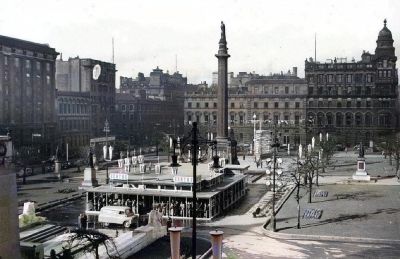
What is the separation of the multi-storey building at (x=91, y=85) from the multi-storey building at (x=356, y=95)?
41.4m

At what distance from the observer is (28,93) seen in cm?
7769

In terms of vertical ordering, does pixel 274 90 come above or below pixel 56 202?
above

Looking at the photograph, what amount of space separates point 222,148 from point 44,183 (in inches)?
916

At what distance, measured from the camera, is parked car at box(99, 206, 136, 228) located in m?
35.8

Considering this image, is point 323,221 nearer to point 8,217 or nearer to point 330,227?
point 330,227

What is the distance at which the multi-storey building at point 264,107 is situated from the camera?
10900cm

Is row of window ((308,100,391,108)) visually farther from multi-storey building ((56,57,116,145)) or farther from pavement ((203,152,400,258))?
pavement ((203,152,400,258))

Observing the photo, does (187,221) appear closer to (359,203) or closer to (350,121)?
(359,203)

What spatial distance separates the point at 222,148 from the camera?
68.4 metres

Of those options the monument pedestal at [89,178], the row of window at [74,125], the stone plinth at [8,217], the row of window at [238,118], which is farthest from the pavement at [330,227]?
the row of window at [238,118]

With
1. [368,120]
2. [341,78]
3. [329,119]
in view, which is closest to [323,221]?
[329,119]

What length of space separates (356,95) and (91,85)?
175 ft

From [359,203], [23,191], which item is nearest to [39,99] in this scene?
[23,191]

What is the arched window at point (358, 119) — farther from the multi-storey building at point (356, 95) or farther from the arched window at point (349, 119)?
the arched window at point (349, 119)
